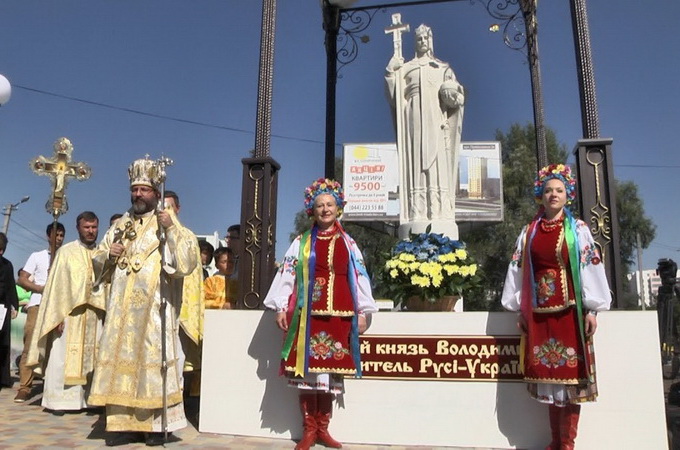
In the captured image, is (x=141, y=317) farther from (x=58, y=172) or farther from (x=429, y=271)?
(x=58, y=172)

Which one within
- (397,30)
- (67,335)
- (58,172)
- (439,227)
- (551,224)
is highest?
(397,30)

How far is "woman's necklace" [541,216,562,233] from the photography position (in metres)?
3.79

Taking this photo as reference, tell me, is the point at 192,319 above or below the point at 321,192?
below

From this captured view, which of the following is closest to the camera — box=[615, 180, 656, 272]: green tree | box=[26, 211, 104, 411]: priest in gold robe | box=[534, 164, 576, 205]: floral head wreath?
box=[534, 164, 576, 205]: floral head wreath

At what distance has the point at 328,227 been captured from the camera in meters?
4.21

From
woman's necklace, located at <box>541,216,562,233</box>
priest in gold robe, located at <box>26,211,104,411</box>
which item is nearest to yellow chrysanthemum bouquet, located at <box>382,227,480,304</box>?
woman's necklace, located at <box>541,216,562,233</box>

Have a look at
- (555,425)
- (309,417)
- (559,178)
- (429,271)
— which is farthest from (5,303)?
(559,178)

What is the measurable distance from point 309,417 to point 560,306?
191 centimetres

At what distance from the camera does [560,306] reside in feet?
11.8

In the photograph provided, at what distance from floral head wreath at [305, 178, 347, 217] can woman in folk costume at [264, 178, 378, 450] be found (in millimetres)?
43

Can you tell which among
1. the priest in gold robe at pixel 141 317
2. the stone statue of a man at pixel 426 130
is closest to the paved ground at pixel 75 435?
the priest in gold robe at pixel 141 317

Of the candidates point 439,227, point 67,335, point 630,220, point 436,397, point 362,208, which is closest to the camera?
point 436,397

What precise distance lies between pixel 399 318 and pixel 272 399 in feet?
3.87

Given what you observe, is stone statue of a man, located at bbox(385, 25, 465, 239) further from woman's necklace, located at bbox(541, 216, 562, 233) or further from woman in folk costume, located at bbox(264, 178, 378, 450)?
woman's necklace, located at bbox(541, 216, 562, 233)
